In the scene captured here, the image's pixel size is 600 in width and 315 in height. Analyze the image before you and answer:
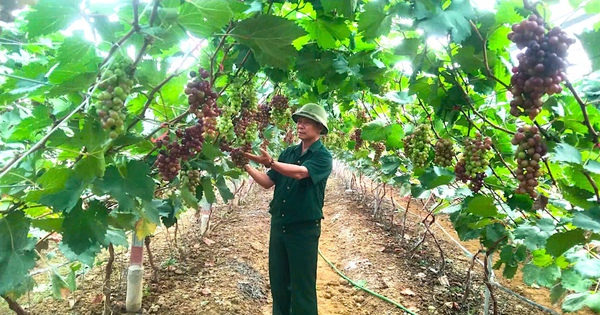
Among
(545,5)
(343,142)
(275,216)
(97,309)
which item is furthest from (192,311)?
(343,142)

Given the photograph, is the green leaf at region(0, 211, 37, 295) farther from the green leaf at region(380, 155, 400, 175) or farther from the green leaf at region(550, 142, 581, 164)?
the green leaf at region(380, 155, 400, 175)

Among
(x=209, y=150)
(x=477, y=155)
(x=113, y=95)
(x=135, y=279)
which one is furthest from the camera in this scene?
(x=135, y=279)

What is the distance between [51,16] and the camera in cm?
115

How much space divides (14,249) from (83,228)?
0.87 ft

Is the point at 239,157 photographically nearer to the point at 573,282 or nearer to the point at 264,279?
the point at 573,282

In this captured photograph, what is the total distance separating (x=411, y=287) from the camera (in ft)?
15.5

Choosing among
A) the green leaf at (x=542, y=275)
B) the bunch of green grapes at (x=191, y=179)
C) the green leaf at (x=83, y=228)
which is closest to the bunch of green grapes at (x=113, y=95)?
the green leaf at (x=83, y=228)

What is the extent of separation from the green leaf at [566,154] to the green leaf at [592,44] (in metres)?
0.31

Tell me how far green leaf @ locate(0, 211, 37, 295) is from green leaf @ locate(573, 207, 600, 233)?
79.4 inches

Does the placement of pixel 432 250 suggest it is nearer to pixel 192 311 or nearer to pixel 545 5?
pixel 192 311

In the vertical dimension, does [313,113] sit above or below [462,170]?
above

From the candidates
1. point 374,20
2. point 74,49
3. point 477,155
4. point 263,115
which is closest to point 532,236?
point 477,155

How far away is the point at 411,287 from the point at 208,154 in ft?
11.9

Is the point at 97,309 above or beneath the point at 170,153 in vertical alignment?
beneath
